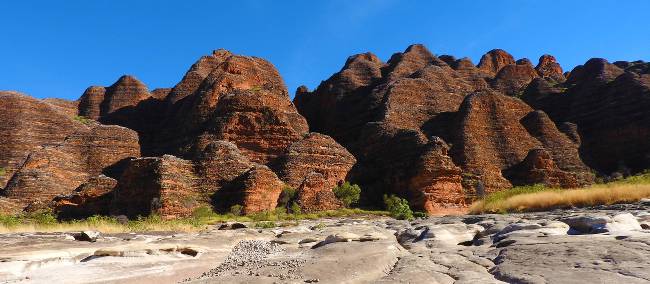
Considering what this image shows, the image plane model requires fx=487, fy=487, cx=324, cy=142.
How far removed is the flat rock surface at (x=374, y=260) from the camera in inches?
196

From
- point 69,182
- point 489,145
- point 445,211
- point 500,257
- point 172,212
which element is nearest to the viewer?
point 500,257

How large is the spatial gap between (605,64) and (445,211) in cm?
5431

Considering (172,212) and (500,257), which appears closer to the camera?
(500,257)

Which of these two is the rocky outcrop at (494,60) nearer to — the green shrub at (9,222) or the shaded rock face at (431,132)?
the shaded rock face at (431,132)

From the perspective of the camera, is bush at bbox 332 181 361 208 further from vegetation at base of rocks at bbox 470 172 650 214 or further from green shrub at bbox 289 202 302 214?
vegetation at base of rocks at bbox 470 172 650 214

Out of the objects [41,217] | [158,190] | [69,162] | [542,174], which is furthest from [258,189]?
[542,174]

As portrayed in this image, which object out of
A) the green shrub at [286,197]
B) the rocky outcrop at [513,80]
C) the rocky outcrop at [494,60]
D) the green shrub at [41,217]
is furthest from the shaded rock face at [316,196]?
the rocky outcrop at [494,60]

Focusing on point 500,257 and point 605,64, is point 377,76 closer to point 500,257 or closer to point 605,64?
point 605,64

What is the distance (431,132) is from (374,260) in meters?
49.9

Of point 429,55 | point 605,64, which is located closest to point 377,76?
point 429,55

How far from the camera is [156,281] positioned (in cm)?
612

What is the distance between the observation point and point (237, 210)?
99.6 feet

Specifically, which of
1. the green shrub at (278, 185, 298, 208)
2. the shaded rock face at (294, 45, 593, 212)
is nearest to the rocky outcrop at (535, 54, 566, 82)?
the shaded rock face at (294, 45, 593, 212)

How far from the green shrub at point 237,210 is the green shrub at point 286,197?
10.6ft
